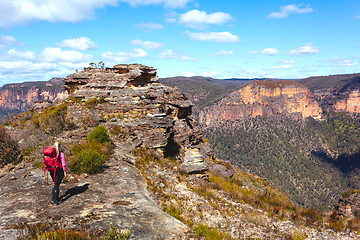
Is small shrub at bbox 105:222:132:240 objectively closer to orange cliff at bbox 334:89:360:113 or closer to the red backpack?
the red backpack

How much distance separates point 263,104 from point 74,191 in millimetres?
203253

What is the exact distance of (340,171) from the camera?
12181cm

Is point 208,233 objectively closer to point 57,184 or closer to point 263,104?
point 57,184

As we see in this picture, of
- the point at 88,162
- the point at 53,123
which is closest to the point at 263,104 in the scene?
the point at 53,123

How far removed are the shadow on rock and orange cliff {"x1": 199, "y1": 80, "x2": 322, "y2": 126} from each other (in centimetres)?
17253

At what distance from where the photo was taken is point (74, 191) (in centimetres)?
677

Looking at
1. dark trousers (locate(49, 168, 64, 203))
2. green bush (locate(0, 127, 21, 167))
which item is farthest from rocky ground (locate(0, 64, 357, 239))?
green bush (locate(0, 127, 21, 167))

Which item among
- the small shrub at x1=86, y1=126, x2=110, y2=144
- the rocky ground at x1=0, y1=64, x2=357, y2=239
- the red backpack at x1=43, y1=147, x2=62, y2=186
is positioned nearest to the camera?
the rocky ground at x1=0, y1=64, x2=357, y2=239

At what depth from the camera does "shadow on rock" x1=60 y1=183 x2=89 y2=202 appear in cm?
628

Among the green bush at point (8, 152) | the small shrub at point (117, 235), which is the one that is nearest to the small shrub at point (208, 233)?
the small shrub at point (117, 235)

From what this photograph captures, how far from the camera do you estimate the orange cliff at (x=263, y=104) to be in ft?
602

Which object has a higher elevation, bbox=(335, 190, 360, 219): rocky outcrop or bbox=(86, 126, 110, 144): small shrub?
bbox=(86, 126, 110, 144): small shrub

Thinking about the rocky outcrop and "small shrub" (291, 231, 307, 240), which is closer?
"small shrub" (291, 231, 307, 240)

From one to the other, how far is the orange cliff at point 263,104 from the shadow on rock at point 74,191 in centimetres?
17253
